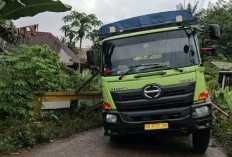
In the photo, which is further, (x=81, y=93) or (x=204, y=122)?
(x=81, y=93)

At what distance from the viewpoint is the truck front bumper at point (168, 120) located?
7219 mm

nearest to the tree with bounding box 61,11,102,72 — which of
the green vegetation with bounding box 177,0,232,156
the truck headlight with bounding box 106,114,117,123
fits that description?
the green vegetation with bounding box 177,0,232,156

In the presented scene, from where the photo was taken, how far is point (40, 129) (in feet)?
29.0

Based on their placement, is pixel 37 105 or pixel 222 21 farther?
pixel 222 21

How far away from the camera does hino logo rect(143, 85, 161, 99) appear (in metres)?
7.34

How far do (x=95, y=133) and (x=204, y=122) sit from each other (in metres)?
3.63

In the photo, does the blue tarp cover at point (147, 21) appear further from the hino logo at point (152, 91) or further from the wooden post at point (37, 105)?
the wooden post at point (37, 105)

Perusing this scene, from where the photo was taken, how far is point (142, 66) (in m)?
7.80

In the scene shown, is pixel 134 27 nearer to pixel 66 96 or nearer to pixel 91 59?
pixel 91 59

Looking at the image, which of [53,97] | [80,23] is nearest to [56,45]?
[80,23]

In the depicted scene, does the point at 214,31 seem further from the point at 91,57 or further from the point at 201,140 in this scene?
the point at 91,57

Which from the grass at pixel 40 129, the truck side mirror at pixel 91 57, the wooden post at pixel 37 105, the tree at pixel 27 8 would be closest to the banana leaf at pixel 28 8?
the tree at pixel 27 8

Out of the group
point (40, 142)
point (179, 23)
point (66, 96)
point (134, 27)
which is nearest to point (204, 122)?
point (179, 23)

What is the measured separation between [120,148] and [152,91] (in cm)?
165
